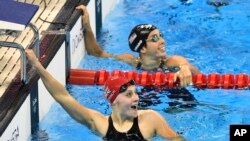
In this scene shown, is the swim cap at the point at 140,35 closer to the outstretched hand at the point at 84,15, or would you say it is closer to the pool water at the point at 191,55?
the pool water at the point at 191,55

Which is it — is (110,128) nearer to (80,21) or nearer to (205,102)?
(205,102)

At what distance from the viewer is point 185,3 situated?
36.8 ft

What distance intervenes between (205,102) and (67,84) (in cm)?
126

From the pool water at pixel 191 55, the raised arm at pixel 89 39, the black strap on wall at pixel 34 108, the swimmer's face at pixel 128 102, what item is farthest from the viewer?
the raised arm at pixel 89 39

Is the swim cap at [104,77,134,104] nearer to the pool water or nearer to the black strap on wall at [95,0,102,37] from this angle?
the pool water

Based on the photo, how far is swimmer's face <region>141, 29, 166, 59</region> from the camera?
8.32 meters

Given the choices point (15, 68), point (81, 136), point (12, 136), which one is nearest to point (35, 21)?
point (15, 68)

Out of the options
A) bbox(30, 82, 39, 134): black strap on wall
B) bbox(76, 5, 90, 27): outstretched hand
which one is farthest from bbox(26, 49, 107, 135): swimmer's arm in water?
bbox(76, 5, 90, 27): outstretched hand

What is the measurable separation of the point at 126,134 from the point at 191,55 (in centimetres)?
265

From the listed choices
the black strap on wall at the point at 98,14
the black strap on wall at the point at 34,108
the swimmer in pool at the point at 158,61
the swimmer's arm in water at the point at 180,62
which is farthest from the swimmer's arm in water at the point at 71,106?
the black strap on wall at the point at 98,14

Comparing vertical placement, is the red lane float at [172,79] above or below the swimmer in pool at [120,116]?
above

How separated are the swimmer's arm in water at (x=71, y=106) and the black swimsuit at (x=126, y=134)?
62mm

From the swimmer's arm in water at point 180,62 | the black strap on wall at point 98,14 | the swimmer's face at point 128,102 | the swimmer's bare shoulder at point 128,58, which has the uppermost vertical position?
the black strap on wall at point 98,14

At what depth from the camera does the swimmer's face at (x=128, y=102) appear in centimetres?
679
